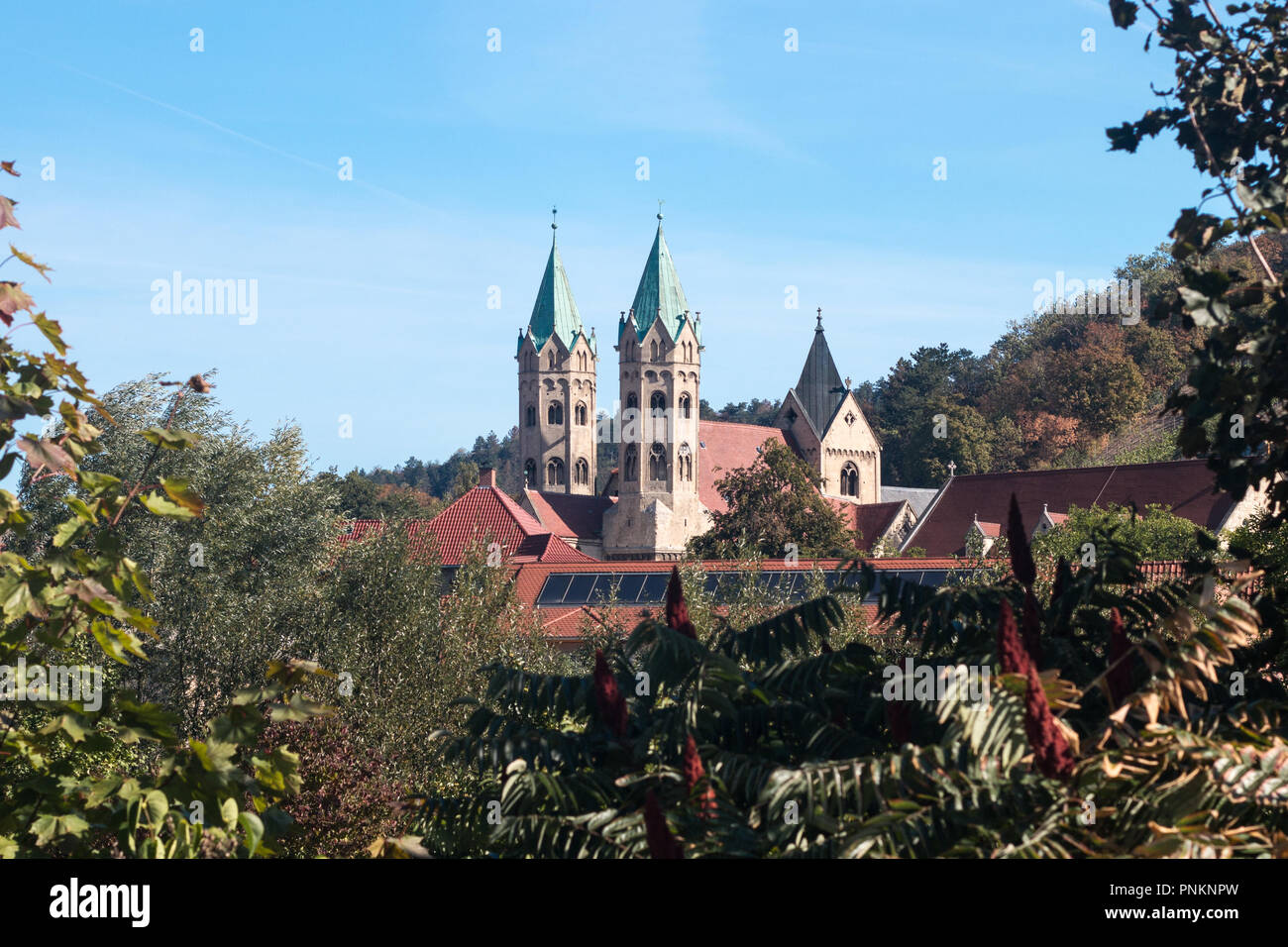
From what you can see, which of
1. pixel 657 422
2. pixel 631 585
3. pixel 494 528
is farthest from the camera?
pixel 657 422

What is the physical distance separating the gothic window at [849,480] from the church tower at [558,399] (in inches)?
912

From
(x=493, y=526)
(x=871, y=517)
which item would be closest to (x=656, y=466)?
(x=871, y=517)

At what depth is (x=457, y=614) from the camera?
22984 mm

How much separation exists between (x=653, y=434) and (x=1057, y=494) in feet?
130

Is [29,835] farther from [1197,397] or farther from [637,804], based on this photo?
[1197,397]

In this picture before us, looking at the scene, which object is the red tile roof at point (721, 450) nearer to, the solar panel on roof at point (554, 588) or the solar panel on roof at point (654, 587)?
the solar panel on roof at point (554, 588)

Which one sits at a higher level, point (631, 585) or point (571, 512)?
point (571, 512)

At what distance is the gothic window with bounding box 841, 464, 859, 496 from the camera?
381 feet

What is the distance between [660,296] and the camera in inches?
4304

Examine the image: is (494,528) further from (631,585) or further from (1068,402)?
(1068,402)

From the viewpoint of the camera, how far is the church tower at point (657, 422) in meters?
104

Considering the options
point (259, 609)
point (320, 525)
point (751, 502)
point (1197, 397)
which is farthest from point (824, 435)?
point (1197, 397)
